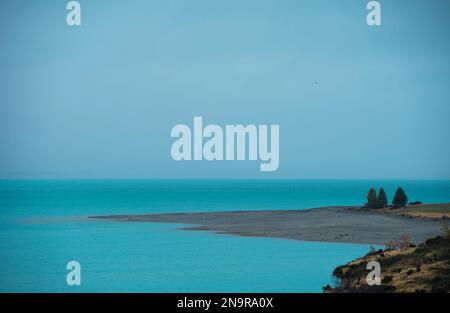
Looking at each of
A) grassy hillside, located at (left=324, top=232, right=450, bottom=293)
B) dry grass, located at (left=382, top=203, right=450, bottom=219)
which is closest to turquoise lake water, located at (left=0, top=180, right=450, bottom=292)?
grassy hillside, located at (left=324, top=232, right=450, bottom=293)

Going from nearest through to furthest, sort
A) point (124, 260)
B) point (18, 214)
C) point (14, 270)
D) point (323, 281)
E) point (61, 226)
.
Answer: point (323, 281) → point (14, 270) → point (124, 260) → point (61, 226) → point (18, 214)

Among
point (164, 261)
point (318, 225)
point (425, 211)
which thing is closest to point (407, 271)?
point (164, 261)

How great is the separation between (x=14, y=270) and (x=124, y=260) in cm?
492

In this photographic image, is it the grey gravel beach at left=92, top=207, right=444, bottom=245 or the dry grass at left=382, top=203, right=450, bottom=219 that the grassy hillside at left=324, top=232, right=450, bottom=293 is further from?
→ the dry grass at left=382, top=203, right=450, bottom=219

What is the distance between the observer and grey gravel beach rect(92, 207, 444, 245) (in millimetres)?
38225

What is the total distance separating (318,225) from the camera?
45.7m

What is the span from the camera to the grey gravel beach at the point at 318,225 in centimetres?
3822

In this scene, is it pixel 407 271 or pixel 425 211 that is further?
pixel 425 211

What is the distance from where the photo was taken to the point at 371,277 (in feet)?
65.3

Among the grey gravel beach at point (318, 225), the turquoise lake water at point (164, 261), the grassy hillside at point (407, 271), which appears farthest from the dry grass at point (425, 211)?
the grassy hillside at point (407, 271)

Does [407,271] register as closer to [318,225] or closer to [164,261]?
[164,261]
